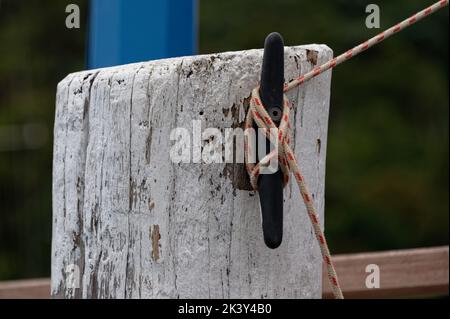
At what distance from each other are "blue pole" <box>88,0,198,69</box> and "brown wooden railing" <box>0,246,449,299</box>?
697 millimetres

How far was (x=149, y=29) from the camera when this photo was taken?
236 centimetres

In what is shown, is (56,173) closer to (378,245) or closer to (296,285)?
(296,285)

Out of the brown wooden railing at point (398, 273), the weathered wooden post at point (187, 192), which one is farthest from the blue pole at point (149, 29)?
the weathered wooden post at point (187, 192)

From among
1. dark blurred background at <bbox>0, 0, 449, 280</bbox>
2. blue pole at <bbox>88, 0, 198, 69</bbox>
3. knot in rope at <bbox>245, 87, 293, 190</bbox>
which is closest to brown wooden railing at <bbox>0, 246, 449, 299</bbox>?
blue pole at <bbox>88, 0, 198, 69</bbox>

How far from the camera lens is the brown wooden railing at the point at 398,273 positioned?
2.14 m

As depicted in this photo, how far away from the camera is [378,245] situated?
6.14 m

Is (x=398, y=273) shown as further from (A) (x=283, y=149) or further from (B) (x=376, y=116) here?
(B) (x=376, y=116)

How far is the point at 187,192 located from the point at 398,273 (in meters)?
0.98

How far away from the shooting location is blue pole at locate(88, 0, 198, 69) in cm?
235

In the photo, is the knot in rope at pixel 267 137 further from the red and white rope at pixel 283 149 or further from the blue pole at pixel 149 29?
the blue pole at pixel 149 29

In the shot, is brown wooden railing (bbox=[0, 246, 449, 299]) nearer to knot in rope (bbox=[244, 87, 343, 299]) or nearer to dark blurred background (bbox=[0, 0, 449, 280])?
knot in rope (bbox=[244, 87, 343, 299])

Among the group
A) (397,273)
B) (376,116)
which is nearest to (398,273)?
(397,273)

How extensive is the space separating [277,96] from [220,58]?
0.34 feet
